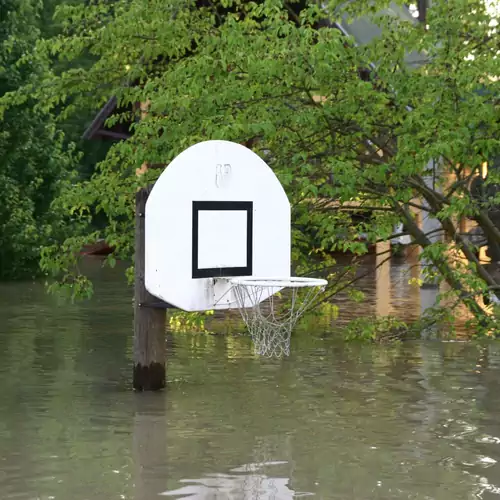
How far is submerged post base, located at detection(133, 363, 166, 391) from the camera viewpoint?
1365 centimetres

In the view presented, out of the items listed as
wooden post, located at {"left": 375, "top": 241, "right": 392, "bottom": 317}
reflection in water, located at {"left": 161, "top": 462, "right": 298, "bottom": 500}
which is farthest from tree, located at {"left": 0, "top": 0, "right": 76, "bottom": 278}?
reflection in water, located at {"left": 161, "top": 462, "right": 298, "bottom": 500}

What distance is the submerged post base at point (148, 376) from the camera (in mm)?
13648

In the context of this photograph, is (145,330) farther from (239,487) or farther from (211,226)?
(239,487)

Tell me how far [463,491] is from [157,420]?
3437 millimetres

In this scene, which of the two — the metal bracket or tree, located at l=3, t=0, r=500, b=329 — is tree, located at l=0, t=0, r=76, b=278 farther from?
the metal bracket

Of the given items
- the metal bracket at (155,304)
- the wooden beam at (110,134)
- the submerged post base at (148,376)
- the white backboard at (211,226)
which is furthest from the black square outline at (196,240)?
the wooden beam at (110,134)

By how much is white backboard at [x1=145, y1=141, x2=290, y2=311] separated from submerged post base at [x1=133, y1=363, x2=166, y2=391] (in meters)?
0.90

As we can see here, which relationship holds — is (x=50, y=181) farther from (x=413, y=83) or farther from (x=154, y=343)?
(x=154, y=343)

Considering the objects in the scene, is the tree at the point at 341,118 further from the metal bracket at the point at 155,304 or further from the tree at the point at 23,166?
the tree at the point at 23,166

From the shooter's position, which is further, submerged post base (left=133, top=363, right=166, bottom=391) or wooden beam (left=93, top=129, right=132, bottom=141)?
wooden beam (left=93, top=129, right=132, bottom=141)

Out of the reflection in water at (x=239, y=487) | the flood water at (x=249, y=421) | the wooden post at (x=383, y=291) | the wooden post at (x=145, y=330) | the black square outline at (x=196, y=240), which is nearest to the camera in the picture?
the reflection in water at (x=239, y=487)

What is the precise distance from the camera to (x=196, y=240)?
13.2 meters

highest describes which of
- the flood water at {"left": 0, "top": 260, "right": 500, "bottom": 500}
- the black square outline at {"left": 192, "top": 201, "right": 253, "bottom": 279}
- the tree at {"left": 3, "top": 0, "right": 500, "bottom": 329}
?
the tree at {"left": 3, "top": 0, "right": 500, "bottom": 329}

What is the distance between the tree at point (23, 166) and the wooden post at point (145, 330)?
17.7 metres
